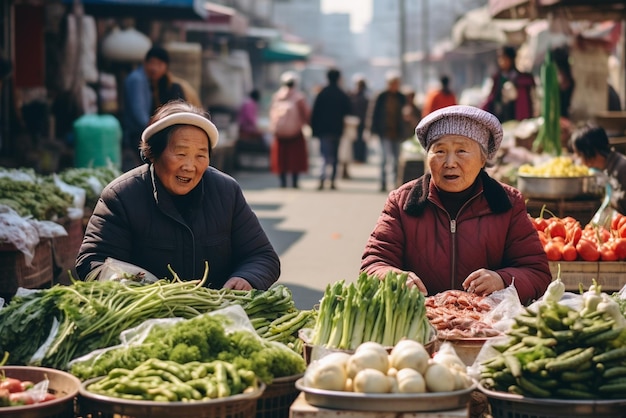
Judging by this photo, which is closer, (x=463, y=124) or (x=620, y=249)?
(x=463, y=124)

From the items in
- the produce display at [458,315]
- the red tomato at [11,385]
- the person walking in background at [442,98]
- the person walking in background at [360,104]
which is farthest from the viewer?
the person walking in background at [360,104]

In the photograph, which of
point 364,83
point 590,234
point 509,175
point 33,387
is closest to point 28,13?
point 509,175

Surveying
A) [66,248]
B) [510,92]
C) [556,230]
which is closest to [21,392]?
[556,230]

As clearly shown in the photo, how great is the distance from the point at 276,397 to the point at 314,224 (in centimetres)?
1134

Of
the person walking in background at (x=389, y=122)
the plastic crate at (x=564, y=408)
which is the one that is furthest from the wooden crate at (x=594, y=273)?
the person walking in background at (x=389, y=122)

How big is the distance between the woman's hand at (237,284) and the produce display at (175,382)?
1395mm

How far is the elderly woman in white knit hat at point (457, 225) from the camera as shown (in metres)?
5.57

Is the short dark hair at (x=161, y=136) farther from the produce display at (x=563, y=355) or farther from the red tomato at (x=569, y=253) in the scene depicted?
the red tomato at (x=569, y=253)

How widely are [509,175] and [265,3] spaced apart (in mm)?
59473

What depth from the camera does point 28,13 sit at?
14664 mm

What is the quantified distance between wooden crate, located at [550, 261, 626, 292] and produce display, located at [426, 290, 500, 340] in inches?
85.0

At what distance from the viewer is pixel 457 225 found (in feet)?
18.7

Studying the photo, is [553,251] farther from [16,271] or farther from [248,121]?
[248,121]

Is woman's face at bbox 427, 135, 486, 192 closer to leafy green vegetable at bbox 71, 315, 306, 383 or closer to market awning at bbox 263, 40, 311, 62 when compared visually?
leafy green vegetable at bbox 71, 315, 306, 383
